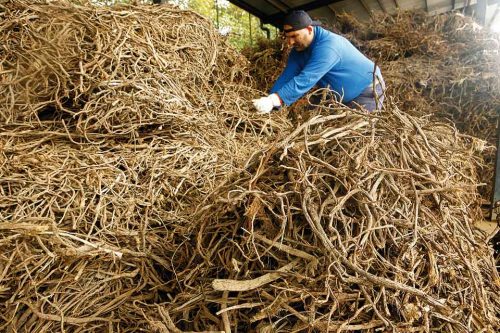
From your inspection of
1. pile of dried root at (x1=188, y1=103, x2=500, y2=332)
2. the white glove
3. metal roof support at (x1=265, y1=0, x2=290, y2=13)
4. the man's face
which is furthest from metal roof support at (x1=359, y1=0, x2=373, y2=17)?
pile of dried root at (x1=188, y1=103, x2=500, y2=332)

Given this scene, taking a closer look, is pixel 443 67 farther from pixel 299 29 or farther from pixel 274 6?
pixel 274 6

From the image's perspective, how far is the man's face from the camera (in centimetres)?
289

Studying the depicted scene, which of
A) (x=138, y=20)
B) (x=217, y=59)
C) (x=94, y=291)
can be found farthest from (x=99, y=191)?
(x=217, y=59)

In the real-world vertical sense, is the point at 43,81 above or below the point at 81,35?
below

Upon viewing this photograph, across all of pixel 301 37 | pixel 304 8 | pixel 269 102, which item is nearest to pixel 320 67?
pixel 301 37

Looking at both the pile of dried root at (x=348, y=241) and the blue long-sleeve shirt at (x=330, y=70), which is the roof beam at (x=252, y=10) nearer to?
the blue long-sleeve shirt at (x=330, y=70)

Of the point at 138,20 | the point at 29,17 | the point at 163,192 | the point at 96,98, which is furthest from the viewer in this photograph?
the point at 138,20

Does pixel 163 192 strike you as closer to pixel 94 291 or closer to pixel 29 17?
pixel 94 291

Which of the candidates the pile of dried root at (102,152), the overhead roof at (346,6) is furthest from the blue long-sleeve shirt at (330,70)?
the overhead roof at (346,6)

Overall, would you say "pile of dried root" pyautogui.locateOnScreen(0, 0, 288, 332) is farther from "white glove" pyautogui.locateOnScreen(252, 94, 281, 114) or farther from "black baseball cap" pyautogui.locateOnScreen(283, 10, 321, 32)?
"black baseball cap" pyautogui.locateOnScreen(283, 10, 321, 32)

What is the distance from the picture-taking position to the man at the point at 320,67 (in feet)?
9.18

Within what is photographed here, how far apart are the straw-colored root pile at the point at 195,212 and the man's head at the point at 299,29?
1.06 metres

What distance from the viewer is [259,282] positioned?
1.09 meters

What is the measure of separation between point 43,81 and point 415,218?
215 cm
